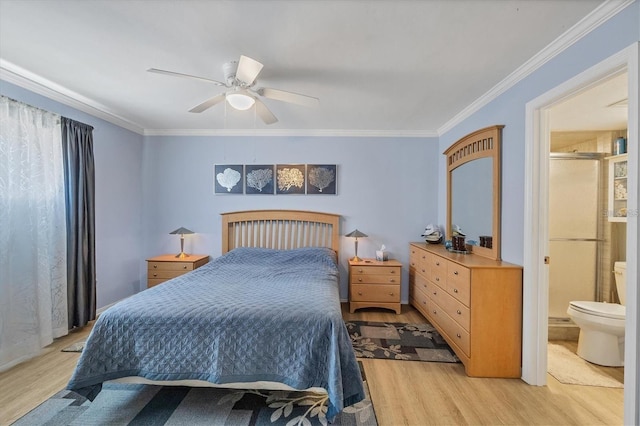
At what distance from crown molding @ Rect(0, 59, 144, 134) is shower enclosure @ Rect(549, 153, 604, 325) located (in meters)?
5.23

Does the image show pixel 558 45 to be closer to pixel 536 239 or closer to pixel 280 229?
pixel 536 239

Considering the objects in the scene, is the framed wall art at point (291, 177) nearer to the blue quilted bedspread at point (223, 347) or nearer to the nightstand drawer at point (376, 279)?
the nightstand drawer at point (376, 279)

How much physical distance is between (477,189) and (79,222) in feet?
14.2

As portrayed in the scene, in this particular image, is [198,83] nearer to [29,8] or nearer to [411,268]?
[29,8]

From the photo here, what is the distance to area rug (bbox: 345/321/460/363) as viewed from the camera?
252cm

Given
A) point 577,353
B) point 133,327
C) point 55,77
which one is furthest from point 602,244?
point 55,77

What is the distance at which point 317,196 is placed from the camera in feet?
12.9

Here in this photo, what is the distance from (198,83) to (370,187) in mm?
2506

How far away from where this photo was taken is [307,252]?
3.45 m

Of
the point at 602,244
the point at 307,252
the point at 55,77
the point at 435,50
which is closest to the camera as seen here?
the point at 435,50

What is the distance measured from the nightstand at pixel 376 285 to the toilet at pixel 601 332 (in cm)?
171

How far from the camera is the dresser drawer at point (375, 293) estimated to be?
3.51 meters

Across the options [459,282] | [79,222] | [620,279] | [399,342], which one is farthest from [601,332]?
[79,222]

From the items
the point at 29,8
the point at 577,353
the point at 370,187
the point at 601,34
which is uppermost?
the point at 29,8
